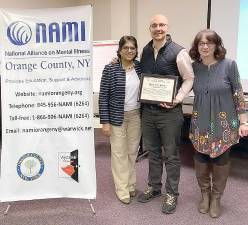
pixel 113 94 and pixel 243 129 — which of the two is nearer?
pixel 243 129

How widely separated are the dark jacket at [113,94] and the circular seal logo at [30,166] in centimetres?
54

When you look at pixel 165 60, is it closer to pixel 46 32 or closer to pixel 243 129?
pixel 243 129

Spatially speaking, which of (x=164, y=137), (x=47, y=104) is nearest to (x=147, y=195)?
(x=164, y=137)

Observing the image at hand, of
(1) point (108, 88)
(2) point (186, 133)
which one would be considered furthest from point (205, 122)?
(2) point (186, 133)

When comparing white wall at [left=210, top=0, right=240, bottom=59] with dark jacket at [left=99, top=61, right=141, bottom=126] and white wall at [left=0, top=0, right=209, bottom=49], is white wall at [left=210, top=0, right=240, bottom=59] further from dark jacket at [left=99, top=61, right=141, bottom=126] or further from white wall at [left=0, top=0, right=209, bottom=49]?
dark jacket at [left=99, top=61, right=141, bottom=126]

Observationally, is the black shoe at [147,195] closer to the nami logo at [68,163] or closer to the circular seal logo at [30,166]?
the nami logo at [68,163]

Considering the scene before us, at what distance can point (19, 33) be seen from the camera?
2215 mm

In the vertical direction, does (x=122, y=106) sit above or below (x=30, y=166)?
above

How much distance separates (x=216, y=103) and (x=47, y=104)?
1.15 m

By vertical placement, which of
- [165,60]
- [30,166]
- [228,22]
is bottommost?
[30,166]

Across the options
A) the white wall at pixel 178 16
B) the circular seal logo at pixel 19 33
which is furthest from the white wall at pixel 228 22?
the circular seal logo at pixel 19 33

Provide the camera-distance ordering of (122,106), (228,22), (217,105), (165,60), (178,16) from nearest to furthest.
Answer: (217,105) → (165,60) → (122,106) → (228,22) → (178,16)

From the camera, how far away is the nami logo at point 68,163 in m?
2.37

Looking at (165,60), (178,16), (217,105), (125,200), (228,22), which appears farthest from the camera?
(178,16)
